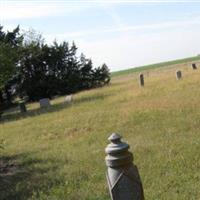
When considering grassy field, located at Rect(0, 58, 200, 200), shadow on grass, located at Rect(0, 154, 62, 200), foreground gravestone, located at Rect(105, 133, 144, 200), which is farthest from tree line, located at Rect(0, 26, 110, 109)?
foreground gravestone, located at Rect(105, 133, 144, 200)

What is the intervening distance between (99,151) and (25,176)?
2.18 meters

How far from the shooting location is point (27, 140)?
1761 centimetres

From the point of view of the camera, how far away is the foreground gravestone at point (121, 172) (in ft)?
17.0

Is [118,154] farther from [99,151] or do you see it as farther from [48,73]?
[48,73]

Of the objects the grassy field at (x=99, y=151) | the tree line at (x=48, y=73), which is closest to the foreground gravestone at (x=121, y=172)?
the grassy field at (x=99, y=151)

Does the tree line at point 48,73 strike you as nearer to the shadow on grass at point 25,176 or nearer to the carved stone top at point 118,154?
the shadow on grass at point 25,176

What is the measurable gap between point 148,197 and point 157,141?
15.4 feet

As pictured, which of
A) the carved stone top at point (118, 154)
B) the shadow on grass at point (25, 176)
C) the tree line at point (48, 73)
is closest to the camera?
the carved stone top at point (118, 154)

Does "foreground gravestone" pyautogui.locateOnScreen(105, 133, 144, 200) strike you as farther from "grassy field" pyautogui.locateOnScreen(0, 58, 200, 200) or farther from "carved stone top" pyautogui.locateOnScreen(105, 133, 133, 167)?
"grassy field" pyautogui.locateOnScreen(0, 58, 200, 200)

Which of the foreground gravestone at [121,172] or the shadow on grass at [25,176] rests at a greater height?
the foreground gravestone at [121,172]

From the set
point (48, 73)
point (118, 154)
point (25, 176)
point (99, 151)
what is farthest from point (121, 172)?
point (48, 73)

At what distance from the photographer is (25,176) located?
11.2 m

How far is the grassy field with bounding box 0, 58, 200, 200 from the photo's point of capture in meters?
8.86

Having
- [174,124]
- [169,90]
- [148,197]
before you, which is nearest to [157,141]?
[174,124]
